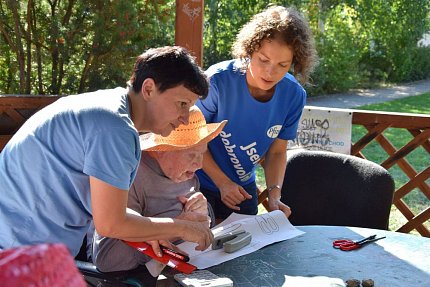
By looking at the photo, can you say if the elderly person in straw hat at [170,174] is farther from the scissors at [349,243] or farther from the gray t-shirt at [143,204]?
the scissors at [349,243]

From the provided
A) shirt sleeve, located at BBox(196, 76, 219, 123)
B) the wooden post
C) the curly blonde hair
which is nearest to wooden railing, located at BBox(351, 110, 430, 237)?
the wooden post

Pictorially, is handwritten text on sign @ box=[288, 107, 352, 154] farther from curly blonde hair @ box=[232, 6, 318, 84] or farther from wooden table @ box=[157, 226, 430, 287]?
wooden table @ box=[157, 226, 430, 287]

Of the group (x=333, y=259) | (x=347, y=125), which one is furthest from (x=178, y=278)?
(x=347, y=125)

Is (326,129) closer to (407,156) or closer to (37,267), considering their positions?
(407,156)

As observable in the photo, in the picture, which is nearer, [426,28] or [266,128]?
[266,128]

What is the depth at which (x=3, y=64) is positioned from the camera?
462 cm

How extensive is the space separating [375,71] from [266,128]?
13197 mm

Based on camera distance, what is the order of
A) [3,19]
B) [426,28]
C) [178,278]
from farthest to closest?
[426,28] < [3,19] < [178,278]

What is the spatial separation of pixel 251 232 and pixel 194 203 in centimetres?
27

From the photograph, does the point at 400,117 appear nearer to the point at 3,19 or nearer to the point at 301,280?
the point at 301,280

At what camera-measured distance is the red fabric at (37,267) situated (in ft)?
0.84

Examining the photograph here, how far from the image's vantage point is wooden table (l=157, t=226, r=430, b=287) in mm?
1915

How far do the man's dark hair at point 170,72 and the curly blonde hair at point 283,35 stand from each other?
799mm

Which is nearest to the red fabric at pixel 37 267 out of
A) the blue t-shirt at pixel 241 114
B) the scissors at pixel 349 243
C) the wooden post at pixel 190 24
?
the scissors at pixel 349 243
